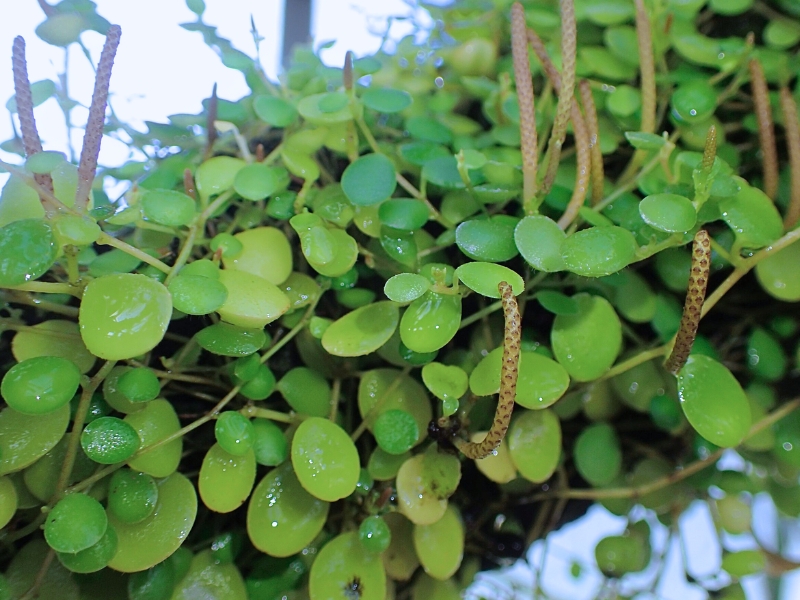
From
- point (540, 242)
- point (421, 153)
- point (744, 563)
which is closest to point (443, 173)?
point (421, 153)

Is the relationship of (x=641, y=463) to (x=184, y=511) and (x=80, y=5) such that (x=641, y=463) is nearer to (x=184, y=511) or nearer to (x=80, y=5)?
(x=184, y=511)

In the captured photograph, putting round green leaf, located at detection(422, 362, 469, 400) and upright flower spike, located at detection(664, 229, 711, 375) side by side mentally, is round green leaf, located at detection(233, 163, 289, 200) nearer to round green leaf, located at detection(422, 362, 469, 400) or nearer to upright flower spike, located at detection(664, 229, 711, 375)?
round green leaf, located at detection(422, 362, 469, 400)

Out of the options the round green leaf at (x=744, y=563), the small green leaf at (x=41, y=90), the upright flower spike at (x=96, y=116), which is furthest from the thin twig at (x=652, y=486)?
the small green leaf at (x=41, y=90)

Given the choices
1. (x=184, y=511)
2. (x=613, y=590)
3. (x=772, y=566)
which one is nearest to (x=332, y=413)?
(x=184, y=511)

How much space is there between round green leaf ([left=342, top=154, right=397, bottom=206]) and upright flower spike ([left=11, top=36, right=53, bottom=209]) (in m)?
0.24

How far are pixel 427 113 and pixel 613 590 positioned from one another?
684 millimetres

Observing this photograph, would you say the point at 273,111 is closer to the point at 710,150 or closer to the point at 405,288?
the point at 405,288

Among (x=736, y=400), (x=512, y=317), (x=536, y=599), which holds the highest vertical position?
(x=512, y=317)

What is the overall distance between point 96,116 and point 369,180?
0.74 ft

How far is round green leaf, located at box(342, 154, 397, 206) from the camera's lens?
1.64 ft

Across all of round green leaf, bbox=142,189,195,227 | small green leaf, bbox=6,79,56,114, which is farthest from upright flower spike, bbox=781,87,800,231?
small green leaf, bbox=6,79,56,114

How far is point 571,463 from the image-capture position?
718 millimetres

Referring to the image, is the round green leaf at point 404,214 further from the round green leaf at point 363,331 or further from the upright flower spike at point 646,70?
the upright flower spike at point 646,70

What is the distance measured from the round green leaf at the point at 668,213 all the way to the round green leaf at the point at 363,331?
0.22 meters
